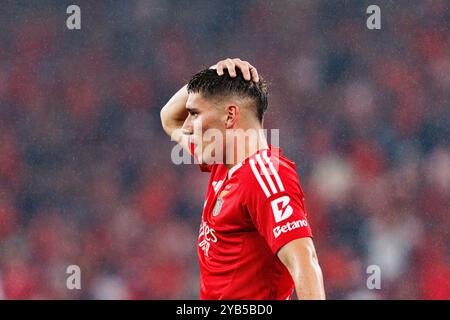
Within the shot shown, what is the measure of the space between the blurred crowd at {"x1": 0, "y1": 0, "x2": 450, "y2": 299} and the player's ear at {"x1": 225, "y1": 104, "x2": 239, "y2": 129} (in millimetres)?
3398

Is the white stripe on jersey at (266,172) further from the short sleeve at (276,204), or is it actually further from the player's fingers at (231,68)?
the player's fingers at (231,68)

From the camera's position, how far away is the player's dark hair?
9.01 ft

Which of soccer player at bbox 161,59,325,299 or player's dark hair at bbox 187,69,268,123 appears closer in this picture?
soccer player at bbox 161,59,325,299

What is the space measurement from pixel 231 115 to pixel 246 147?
147 millimetres

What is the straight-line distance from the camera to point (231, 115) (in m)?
2.71

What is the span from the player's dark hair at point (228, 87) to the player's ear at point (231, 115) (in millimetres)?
59

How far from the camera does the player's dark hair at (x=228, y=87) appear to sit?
2.75 meters

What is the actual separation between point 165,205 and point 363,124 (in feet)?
6.48
